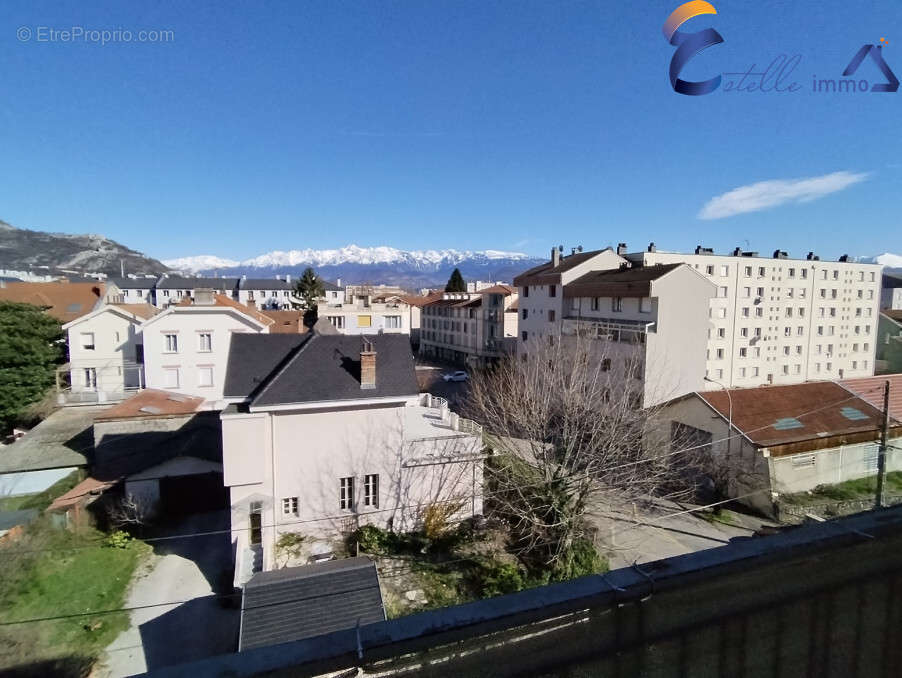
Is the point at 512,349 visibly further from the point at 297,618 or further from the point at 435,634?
the point at 435,634

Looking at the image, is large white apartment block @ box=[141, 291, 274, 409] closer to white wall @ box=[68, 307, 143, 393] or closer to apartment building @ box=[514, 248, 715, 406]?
white wall @ box=[68, 307, 143, 393]

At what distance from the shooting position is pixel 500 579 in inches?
434

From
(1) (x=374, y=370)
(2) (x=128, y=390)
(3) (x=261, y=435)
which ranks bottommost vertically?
(2) (x=128, y=390)

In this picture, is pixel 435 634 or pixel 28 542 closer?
pixel 435 634

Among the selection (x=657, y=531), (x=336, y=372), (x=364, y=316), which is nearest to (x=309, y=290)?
(x=364, y=316)

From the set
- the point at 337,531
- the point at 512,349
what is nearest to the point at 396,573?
the point at 337,531

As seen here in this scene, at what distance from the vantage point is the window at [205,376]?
2583cm

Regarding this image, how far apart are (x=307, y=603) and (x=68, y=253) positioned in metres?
187

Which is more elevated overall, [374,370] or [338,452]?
[374,370]

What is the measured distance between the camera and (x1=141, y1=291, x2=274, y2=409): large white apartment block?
Result: 982 inches

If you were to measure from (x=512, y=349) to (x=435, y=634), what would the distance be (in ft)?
129

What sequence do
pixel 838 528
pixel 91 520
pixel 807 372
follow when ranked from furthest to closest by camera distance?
pixel 807 372, pixel 91 520, pixel 838 528

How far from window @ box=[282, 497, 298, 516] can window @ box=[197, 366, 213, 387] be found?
16640mm

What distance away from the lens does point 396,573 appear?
1166cm
